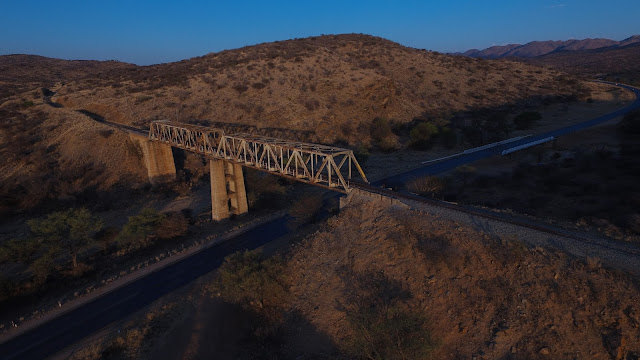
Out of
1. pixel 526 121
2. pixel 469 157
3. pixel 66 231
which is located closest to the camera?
pixel 66 231

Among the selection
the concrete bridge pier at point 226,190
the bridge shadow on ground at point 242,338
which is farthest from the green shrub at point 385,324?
the concrete bridge pier at point 226,190

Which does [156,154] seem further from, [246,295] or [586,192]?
[586,192]

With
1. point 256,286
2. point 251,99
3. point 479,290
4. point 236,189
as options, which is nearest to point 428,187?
point 479,290

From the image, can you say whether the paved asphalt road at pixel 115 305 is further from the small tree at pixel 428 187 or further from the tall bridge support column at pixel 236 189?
the small tree at pixel 428 187

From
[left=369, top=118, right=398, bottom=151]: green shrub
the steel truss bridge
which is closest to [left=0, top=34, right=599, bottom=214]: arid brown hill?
[left=369, top=118, right=398, bottom=151]: green shrub

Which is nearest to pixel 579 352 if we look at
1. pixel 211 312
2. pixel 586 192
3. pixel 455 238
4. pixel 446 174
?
pixel 455 238

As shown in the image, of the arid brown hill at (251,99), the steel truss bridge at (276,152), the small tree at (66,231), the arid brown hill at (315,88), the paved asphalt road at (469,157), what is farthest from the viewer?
the arid brown hill at (315,88)

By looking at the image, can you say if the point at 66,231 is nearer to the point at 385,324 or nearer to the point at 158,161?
Answer: the point at 158,161
